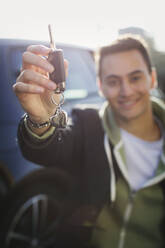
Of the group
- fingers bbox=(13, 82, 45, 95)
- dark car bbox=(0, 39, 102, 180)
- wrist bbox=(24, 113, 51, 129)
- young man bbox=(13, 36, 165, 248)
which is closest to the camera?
fingers bbox=(13, 82, 45, 95)

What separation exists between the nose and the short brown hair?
0.16 m

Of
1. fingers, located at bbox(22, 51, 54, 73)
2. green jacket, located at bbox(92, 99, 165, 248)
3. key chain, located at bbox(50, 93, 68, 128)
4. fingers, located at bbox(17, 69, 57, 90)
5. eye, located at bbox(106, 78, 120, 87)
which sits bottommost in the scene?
Result: green jacket, located at bbox(92, 99, 165, 248)

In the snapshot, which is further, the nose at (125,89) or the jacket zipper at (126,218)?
the nose at (125,89)

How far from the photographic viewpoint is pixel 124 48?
1.44m

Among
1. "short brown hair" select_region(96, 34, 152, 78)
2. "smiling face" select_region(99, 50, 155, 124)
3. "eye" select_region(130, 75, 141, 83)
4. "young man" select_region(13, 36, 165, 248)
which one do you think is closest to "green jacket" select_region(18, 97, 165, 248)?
"young man" select_region(13, 36, 165, 248)

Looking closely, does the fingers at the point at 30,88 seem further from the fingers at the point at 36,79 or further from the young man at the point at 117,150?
the young man at the point at 117,150

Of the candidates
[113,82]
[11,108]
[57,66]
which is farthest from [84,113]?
[57,66]

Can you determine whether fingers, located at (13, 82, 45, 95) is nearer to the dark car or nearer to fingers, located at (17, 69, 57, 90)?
fingers, located at (17, 69, 57, 90)

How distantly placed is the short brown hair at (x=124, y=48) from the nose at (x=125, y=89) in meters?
0.16

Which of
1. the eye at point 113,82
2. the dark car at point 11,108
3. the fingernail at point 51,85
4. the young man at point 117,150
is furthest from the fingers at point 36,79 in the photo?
the eye at point 113,82

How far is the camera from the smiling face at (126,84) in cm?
142

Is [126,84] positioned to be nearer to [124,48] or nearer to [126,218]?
[124,48]

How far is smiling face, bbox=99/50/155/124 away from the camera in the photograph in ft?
4.66

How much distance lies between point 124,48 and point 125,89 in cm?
22
